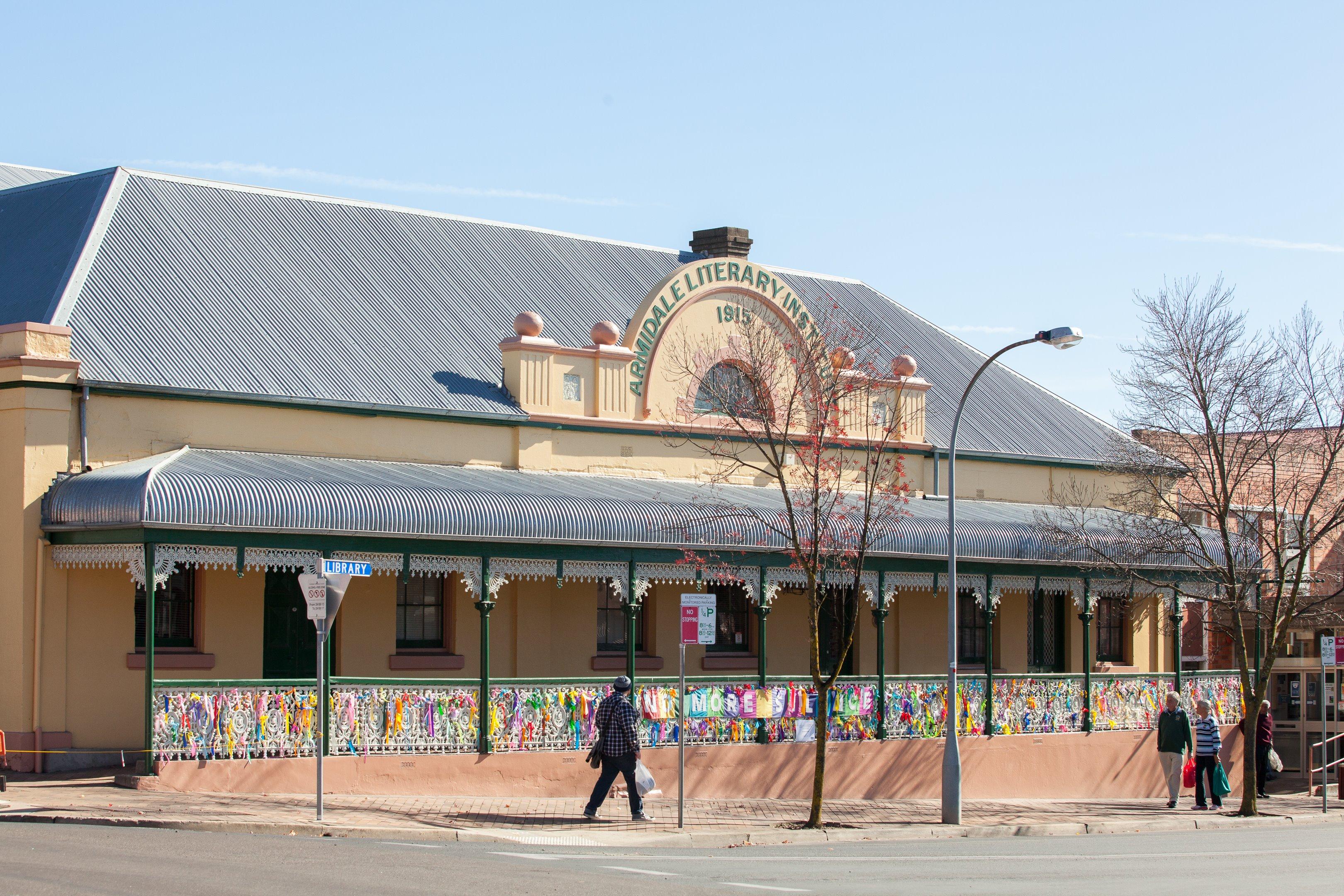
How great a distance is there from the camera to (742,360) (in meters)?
22.6

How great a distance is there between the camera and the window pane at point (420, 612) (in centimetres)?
2173

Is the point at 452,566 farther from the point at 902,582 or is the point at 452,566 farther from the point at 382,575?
the point at 902,582

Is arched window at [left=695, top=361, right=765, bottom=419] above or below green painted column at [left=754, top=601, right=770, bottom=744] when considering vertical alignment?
above

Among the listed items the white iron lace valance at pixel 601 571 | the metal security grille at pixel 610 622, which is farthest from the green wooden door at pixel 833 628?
the white iron lace valance at pixel 601 571

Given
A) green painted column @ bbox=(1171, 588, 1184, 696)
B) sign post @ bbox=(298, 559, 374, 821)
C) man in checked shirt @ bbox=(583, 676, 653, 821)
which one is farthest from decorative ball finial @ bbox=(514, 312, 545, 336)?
green painted column @ bbox=(1171, 588, 1184, 696)

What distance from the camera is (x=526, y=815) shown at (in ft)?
57.7

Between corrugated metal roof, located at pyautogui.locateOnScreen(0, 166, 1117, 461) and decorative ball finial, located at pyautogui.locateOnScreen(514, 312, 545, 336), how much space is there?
2.72 feet

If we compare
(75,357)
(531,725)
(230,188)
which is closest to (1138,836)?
(531,725)

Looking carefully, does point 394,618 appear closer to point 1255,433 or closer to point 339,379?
point 339,379

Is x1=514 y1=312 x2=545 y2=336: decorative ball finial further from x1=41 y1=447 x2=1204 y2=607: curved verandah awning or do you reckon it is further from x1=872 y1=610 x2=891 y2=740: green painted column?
x1=872 y1=610 x2=891 y2=740: green painted column

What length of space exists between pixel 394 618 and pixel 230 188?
7.66m

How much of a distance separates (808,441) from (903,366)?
6.69 metres

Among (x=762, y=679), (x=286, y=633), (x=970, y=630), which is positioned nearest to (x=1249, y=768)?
(x=762, y=679)

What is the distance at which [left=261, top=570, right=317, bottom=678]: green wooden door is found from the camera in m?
20.6
